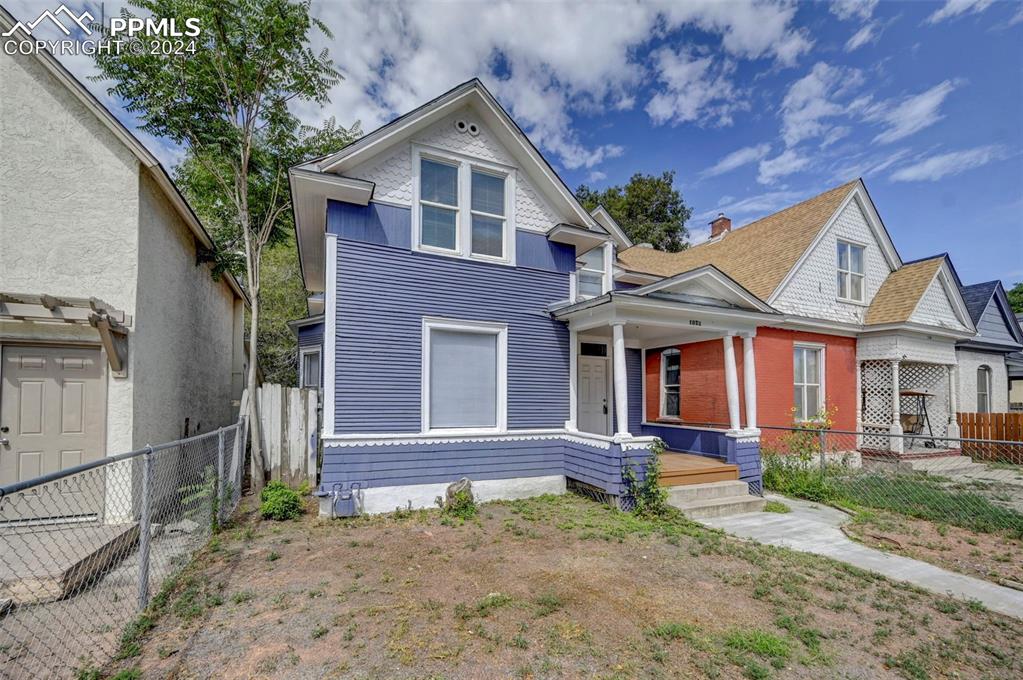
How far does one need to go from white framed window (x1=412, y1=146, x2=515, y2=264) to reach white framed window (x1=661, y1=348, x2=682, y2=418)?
5234 mm

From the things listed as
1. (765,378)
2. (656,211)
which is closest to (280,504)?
(765,378)

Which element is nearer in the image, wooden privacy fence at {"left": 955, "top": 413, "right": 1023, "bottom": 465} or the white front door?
the white front door

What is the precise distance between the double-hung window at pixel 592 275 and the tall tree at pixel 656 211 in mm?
19647

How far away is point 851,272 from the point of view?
12.2 metres

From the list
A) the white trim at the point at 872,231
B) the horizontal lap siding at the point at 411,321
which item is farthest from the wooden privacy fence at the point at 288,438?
the white trim at the point at 872,231

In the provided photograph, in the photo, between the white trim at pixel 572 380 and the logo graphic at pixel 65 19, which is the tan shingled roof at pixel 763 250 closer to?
the white trim at pixel 572 380

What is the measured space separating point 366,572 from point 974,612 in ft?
19.4

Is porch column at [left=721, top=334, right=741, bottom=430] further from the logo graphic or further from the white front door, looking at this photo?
the logo graphic

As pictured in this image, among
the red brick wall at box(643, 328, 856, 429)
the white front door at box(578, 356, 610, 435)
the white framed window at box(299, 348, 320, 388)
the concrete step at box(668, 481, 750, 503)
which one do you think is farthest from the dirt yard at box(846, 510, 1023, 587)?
the white framed window at box(299, 348, 320, 388)

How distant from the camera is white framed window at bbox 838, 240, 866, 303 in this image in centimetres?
1205

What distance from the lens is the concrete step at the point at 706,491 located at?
715 cm

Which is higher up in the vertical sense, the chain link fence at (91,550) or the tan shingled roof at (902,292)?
the tan shingled roof at (902,292)

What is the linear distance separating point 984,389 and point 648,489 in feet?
52.8

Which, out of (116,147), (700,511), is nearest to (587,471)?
(700,511)
